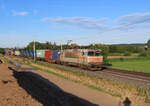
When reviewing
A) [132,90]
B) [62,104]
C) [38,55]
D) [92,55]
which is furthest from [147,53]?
[62,104]

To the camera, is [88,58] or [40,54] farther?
[40,54]

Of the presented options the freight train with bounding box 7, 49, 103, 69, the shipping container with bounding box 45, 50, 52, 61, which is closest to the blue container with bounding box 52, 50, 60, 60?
the freight train with bounding box 7, 49, 103, 69

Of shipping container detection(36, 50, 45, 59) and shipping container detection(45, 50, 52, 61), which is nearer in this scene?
shipping container detection(45, 50, 52, 61)

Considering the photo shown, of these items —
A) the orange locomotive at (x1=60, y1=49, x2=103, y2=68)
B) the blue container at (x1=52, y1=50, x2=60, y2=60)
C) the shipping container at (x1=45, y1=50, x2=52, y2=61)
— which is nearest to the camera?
the orange locomotive at (x1=60, y1=49, x2=103, y2=68)

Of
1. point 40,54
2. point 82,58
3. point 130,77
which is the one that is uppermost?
point 40,54

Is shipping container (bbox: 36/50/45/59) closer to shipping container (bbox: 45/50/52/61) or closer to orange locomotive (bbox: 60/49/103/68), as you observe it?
shipping container (bbox: 45/50/52/61)

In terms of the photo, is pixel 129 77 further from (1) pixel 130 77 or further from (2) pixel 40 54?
(2) pixel 40 54

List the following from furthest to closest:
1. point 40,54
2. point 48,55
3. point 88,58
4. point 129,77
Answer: point 40,54, point 48,55, point 88,58, point 129,77

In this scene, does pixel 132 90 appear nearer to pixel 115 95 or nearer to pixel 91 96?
pixel 115 95

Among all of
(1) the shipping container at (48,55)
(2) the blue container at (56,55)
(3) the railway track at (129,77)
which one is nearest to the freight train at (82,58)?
(2) the blue container at (56,55)

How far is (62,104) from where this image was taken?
→ 962 cm

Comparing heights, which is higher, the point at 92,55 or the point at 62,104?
the point at 92,55

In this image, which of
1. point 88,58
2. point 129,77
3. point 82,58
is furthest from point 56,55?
point 129,77

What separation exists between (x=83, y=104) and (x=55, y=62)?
106 feet
